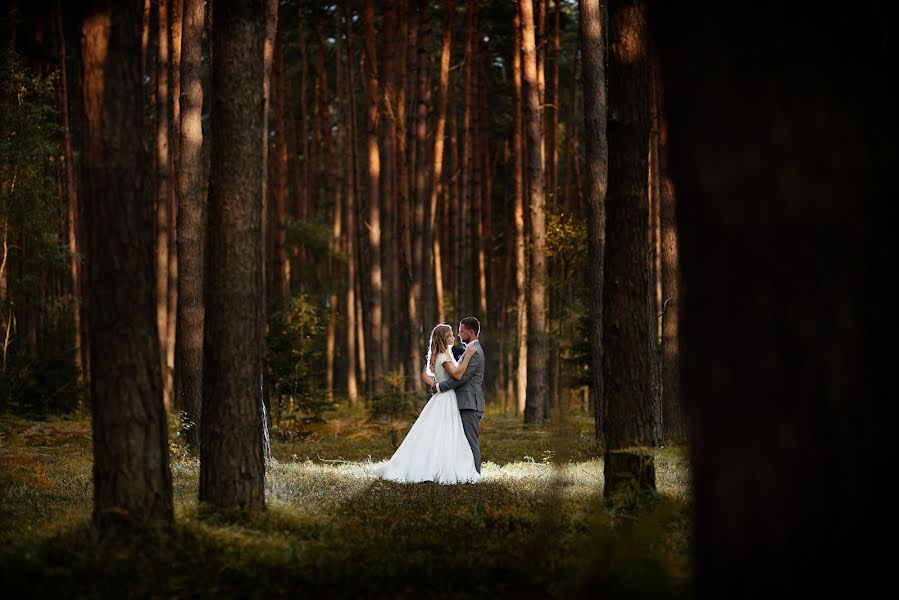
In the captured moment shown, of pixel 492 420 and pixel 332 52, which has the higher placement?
pixel 332 52

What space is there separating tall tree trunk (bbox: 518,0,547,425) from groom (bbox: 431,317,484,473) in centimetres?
850

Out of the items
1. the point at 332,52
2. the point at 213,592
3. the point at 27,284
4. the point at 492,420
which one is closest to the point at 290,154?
the point at 332,52

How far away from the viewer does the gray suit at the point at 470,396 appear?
13.6 meters

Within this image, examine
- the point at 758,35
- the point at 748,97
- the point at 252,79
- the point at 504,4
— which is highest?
the point at 504,4

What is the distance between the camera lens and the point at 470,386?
45.0ft

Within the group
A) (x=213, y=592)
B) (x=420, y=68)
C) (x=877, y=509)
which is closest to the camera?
(x=877, y=509)

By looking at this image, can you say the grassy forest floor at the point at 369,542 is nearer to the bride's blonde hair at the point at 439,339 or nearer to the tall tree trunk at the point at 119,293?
the tall tree trunk at the point at 119,293

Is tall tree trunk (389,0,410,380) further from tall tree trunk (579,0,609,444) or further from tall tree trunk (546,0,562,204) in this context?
tall tree trunk (579,0,609,444)

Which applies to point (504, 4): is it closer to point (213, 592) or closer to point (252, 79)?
point (252, 79)

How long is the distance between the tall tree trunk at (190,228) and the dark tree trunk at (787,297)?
1224cm

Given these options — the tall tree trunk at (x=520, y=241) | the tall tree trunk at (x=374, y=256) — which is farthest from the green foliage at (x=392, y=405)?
the tall tree trunk at (x=520, y=241)

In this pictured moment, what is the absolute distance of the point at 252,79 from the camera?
849 centimetres

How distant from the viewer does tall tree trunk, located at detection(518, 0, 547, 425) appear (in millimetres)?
21766

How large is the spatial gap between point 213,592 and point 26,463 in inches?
257
